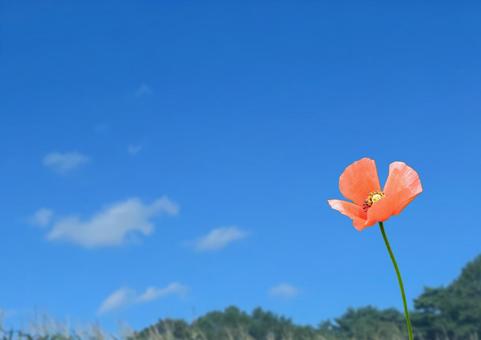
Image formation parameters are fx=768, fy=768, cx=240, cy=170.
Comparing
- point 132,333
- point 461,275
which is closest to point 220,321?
point 461,275

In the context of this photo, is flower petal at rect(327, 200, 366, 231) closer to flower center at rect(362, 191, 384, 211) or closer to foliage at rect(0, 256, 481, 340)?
flower center at rect(362, 191, 384, 211)

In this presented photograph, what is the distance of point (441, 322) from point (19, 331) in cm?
2395

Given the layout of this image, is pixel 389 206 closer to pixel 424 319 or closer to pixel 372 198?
pixel 372 198

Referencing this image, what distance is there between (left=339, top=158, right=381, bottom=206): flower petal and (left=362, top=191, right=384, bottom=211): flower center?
23 millimetres

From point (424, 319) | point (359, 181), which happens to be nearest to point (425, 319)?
point (424, 319)

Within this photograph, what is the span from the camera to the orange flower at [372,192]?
200cm

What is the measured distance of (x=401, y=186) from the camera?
205 cm

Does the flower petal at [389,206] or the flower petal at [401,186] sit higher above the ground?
the flower petal at [401,186]

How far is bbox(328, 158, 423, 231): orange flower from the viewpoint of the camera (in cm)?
200

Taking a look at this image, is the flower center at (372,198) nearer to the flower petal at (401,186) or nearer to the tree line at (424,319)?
the flower petal at (401,186)

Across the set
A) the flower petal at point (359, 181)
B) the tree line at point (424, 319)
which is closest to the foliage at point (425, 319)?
the tree line at point (424, 319)

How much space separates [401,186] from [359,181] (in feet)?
0.47

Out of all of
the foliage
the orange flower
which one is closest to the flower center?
the orange flower

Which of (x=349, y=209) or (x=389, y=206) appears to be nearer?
(x=389, y=206)
